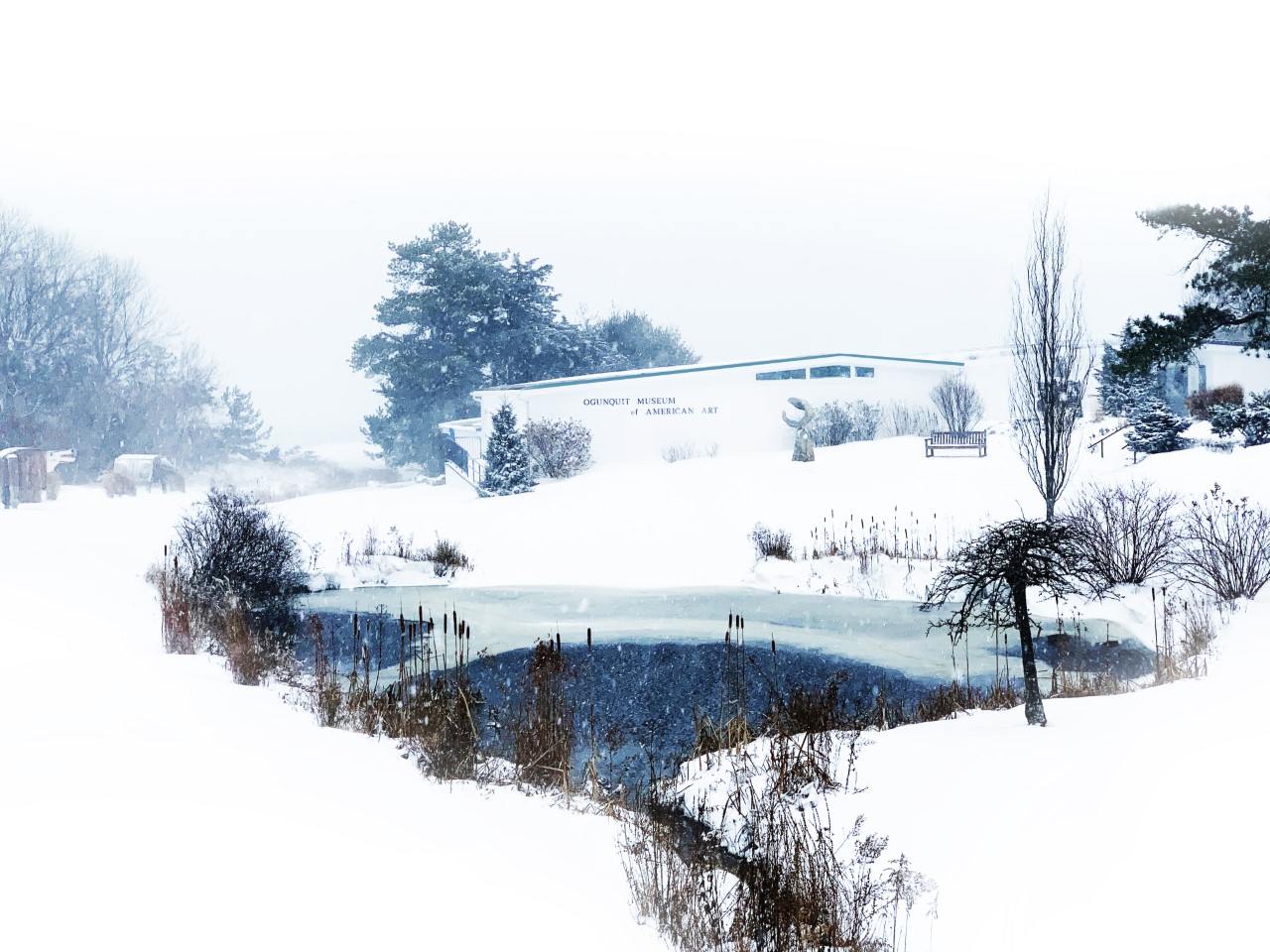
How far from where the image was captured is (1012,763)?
150 inches

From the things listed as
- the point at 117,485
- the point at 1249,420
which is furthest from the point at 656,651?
the point at 117,485

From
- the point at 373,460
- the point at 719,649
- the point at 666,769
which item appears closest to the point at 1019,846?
the point at 666,769

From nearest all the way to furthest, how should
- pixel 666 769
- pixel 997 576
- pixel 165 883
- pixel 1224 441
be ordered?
pixel 165 883 < pixel 997 576 < pixel 666 769 < pixel 1224 441

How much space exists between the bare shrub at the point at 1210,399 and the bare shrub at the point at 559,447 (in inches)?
423

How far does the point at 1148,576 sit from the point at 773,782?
5.47m

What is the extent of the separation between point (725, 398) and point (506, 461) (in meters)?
4.50

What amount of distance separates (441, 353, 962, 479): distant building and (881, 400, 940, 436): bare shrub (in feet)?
0.64

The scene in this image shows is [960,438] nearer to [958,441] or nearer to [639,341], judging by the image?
[958,441]

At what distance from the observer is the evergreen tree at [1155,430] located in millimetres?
13156

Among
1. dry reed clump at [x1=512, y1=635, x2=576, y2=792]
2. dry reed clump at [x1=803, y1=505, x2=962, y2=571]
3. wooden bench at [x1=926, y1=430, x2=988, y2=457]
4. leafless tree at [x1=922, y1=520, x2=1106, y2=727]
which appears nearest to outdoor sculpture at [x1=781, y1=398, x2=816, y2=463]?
wooden bench at [x1=926, y1=430, x2=988, y2=457]

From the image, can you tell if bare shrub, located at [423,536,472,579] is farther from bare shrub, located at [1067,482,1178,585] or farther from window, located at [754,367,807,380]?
window, located at [754,367,807,380]

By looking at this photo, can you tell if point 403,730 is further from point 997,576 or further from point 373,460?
point 373,460

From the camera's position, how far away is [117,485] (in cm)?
1758

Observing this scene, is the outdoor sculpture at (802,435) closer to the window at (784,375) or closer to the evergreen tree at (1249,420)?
the window at (784,375)
